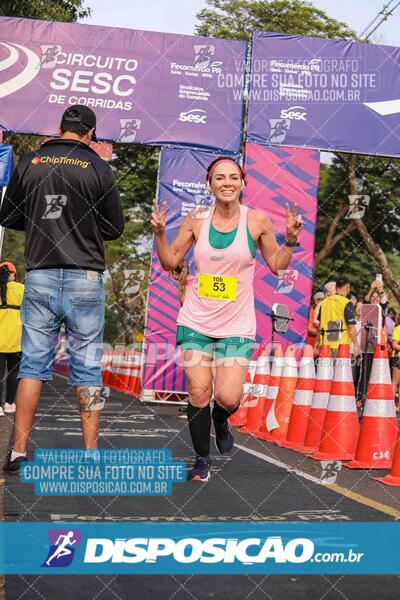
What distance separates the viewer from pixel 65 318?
529 centimetres

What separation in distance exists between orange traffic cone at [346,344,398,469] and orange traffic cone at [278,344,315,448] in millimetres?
1337

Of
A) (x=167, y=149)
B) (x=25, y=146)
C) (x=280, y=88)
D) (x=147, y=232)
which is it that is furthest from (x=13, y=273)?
(x=147, y=232)

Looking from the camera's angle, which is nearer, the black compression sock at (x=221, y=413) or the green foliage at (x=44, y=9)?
the black compression sock at (x=221, y=413)

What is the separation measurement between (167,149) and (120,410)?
13.6ft

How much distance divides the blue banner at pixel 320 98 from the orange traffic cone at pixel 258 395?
4508mm

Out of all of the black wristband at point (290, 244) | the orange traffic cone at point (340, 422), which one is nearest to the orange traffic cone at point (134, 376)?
the orange traffic cone at point (340, 422)

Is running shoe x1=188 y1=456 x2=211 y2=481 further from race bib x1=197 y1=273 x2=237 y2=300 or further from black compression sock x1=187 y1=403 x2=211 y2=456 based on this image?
race bib x1=197 y1=273 x2=237 y2=300

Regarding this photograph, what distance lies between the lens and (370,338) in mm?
14125

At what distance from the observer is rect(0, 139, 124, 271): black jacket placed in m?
5.19

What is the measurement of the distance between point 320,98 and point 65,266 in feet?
32.9

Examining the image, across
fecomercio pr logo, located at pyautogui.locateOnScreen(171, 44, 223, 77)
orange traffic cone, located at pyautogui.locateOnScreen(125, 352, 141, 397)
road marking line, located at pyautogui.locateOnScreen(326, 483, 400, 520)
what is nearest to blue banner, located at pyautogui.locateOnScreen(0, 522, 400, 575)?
road marking line, located at pyautogui.locateOnScreen(326, 483, 400, 520)

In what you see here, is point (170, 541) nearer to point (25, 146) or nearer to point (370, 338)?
point (370, 338)

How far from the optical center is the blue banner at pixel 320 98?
14500 mm

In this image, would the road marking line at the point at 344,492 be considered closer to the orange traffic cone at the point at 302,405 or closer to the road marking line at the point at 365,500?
the road marking line at the point at 365,500
